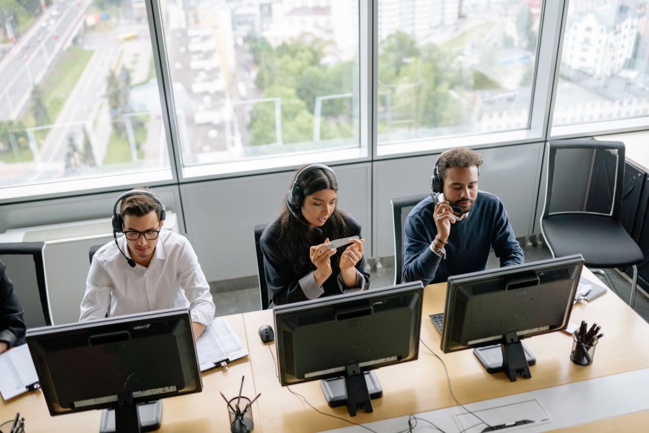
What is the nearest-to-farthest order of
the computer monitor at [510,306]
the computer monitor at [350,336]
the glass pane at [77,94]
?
1. the computer monitor at [350,336]
2. the computer monitor at [510,306]
3. the glass pane at [77,94]

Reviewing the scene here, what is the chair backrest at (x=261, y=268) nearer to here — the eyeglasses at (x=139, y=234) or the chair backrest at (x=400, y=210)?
the eyeglasses at (x=139, y=234)

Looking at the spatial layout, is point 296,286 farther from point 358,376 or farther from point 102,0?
point 102,0

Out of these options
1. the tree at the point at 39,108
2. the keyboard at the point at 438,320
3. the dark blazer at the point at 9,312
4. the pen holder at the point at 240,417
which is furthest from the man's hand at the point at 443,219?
the tree at the point at 39,108

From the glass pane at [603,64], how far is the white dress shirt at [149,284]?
275 centimetres

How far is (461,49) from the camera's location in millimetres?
3660

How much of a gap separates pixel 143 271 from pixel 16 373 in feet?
1.79

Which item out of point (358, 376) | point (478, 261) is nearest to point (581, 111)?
point (478, 261)

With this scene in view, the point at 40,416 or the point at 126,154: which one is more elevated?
the point at 126,154

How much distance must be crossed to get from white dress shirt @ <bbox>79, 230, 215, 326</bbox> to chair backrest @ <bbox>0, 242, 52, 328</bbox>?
11.8 inches

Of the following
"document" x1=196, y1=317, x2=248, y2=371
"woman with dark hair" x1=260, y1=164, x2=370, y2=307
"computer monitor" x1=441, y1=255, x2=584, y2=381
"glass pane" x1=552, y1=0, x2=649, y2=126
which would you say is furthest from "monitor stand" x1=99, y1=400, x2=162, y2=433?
"glass pane" x1=552, y1=0, x2=649, y2=126

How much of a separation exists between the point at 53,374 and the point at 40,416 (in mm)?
303

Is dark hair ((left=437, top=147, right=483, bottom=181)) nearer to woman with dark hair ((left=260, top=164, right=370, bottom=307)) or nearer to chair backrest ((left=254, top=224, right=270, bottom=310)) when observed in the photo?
woman with dark hair ((left=260, top=164, right=370, bottom=307))

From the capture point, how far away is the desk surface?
1842 millimetres

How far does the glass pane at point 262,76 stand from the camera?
3271mm
